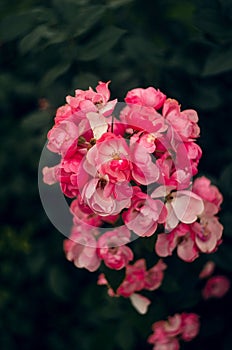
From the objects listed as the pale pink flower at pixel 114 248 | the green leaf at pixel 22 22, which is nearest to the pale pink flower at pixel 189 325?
the pale pink flower at pixel 114 248

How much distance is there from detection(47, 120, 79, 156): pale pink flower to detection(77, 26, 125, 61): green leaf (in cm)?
56

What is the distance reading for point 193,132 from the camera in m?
1.41

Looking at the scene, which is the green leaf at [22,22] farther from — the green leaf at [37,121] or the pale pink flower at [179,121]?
the pale pink flower at [179,121]

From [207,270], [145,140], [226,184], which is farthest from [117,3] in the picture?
[207,270]

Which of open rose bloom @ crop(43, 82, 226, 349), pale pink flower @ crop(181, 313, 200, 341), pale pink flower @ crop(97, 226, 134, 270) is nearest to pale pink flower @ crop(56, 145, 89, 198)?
open rose bloom @ crop(43, 82, 226, 349)

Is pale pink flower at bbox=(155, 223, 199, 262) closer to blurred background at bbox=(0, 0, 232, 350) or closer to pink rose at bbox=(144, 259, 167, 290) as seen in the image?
pink rose at bbox=(144, 259, 167, 290)

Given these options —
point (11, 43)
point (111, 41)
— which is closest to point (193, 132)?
point (111, 41)

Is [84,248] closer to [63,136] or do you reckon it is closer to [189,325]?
[63,136]

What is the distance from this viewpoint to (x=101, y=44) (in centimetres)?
187

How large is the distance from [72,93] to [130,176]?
0.82 meters

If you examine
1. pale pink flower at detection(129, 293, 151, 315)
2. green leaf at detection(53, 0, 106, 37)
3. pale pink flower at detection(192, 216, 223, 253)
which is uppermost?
green leaf at detection(53, 0, 106, 37)

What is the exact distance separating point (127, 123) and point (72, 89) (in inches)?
28.6

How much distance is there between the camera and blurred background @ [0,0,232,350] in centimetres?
188

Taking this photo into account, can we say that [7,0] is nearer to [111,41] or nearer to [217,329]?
[111,41]
